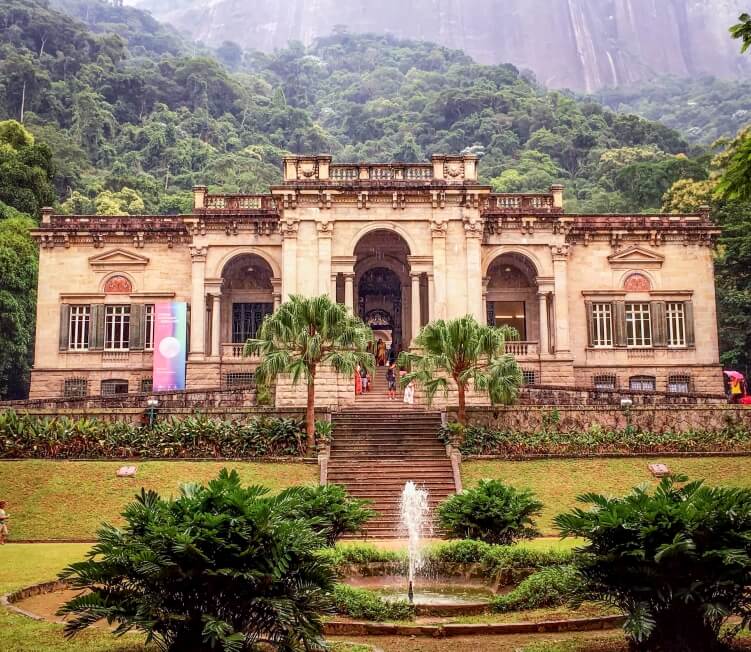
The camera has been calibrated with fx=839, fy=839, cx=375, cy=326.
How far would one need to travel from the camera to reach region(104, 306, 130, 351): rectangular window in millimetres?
38125

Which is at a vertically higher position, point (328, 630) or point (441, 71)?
point (441, 71)

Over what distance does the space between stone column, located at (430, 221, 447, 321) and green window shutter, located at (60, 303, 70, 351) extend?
16.7 meters

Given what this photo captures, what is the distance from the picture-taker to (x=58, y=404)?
28969 millimetres

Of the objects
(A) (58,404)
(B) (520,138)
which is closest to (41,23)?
(B) (520,138)

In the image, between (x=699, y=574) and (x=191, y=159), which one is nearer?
(x=699, y=574)

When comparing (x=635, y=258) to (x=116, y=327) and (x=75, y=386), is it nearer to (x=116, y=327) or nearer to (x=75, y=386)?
(x=116, y=327)

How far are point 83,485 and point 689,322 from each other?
27.4 metres

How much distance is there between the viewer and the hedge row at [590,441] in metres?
26.0

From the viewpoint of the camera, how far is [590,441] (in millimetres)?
26328

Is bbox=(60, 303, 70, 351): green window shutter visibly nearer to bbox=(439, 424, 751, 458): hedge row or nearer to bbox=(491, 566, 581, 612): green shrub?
bbox=(439, 424, 751, 458): hedge row

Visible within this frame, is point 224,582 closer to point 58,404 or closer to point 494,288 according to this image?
point 58,404

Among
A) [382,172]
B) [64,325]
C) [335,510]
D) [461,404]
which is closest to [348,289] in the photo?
[382,172]

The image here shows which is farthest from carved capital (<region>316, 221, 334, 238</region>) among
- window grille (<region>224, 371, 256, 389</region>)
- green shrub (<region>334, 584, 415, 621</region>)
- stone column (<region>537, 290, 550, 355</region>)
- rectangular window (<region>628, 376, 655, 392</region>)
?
green shrub (<region>334, 584, 415, 621</region>)

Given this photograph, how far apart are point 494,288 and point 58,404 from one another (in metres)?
20.3
